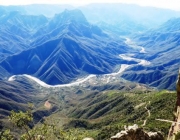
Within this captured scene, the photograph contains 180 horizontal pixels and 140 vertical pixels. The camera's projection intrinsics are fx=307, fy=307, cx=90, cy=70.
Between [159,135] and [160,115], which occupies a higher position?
[159,135]

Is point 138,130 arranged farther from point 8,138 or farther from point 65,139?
point 8,138

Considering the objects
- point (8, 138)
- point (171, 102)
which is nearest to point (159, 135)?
point (8, 138)

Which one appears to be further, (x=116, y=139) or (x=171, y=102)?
(x=171, y=102)

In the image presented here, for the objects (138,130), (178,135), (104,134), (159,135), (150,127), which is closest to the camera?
(178,135)

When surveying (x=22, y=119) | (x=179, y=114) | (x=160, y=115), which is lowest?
(x=160, y=115)

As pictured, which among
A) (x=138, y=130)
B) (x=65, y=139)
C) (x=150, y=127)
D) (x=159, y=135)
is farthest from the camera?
(x=150, y=127)

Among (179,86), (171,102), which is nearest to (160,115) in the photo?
(171,102)

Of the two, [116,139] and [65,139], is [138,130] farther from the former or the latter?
[65,139]

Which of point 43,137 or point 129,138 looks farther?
point 43,137

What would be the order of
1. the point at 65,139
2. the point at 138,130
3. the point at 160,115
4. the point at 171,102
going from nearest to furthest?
the point at 138,130 → the point at 65,139 → the point at 160,115 → the point at 171,102
